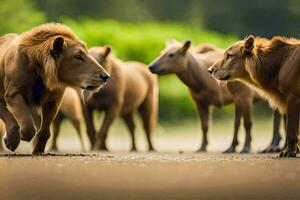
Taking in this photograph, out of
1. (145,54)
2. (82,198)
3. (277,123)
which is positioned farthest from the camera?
(145,54)

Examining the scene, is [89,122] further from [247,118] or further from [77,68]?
[77,68]

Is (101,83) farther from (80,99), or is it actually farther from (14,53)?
(80,99)

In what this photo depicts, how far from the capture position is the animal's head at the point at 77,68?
11102mm

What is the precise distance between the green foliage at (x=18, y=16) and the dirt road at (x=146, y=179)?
1208cm

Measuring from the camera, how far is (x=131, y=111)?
17.5 metres

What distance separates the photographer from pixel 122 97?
16.4 meters

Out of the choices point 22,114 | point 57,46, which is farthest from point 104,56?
point 22,114

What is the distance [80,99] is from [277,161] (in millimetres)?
6330

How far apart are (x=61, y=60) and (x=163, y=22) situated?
19.1 meters

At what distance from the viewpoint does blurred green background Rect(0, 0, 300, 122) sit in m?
23.1

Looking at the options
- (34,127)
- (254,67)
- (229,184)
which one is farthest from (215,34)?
(229,184)

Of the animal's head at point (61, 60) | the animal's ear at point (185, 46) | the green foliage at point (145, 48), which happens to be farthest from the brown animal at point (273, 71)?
the green foliage at point (145, 48)

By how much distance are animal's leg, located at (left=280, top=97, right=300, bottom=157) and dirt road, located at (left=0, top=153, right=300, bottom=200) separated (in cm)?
57

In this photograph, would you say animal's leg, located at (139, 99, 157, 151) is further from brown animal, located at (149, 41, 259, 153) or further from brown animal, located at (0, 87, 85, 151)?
brown animal, located at (149, 41, 259, 153)
